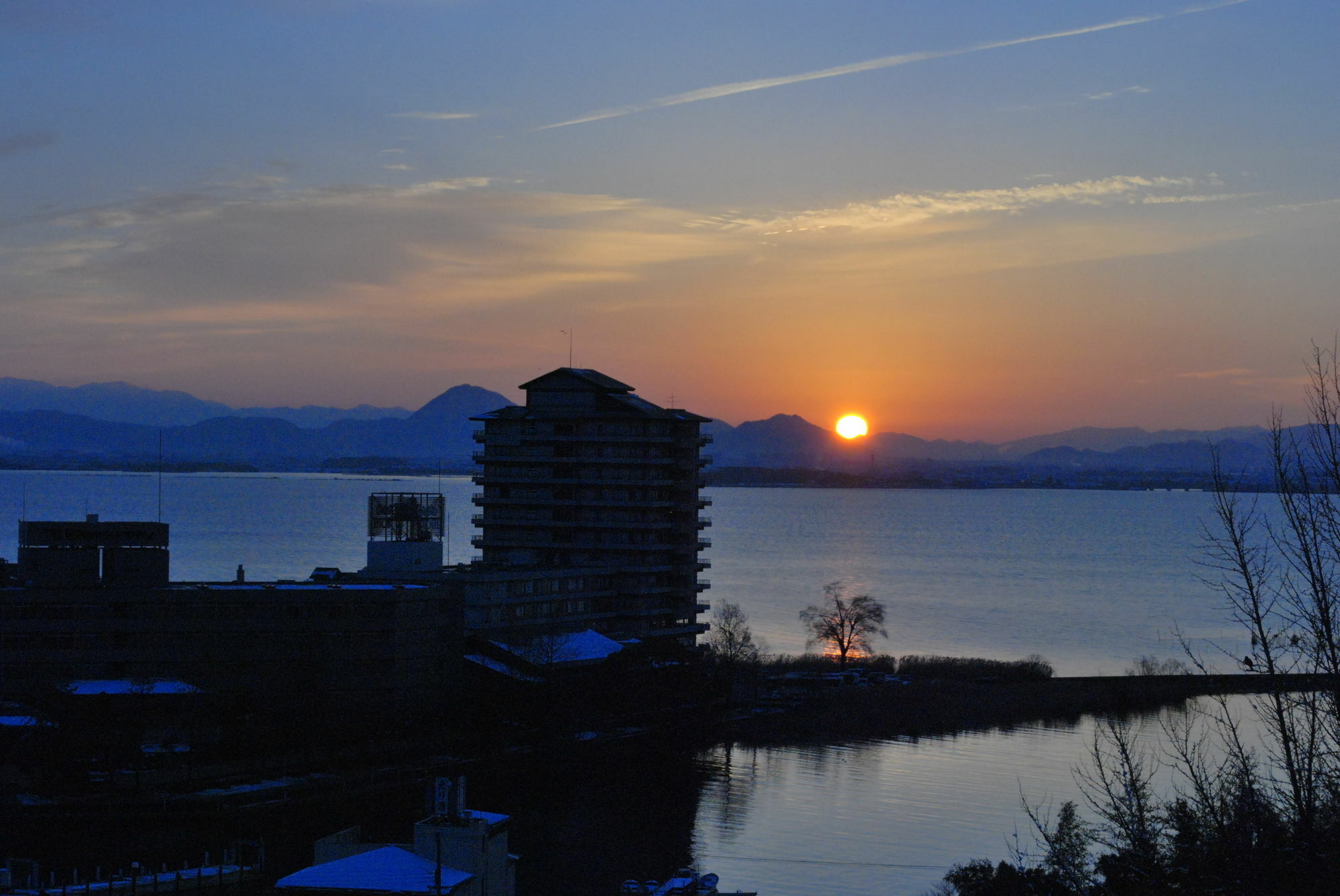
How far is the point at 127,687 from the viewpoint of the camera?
96.4ft

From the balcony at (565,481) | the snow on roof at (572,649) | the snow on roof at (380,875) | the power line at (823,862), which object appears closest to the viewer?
the snow on roof at (380,875)

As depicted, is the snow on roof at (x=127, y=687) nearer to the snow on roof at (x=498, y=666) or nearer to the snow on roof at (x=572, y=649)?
the snow on roof at (x=498, y=666)

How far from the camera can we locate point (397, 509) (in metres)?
40.7

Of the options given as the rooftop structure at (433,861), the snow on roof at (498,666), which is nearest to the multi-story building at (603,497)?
the snow on roof at (498,666)

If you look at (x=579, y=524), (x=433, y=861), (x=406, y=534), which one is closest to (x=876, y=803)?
(x=433, y=861)

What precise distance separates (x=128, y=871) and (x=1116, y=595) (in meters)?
72.2

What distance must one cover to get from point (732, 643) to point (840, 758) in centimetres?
1301

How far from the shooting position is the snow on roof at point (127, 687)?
2900 centimetres

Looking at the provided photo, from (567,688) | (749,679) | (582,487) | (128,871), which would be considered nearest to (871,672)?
(749,679)

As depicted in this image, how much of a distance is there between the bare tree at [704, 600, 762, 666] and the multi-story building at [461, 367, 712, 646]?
1243 millimetres

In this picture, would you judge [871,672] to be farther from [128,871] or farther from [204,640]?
[128,871]

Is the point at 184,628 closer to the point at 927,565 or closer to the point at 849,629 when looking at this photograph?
the point at 849,629

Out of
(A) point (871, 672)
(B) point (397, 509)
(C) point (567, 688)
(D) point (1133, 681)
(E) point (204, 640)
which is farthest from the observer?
(A) point (871, 672)

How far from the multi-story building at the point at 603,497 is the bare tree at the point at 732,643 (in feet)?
4.08
